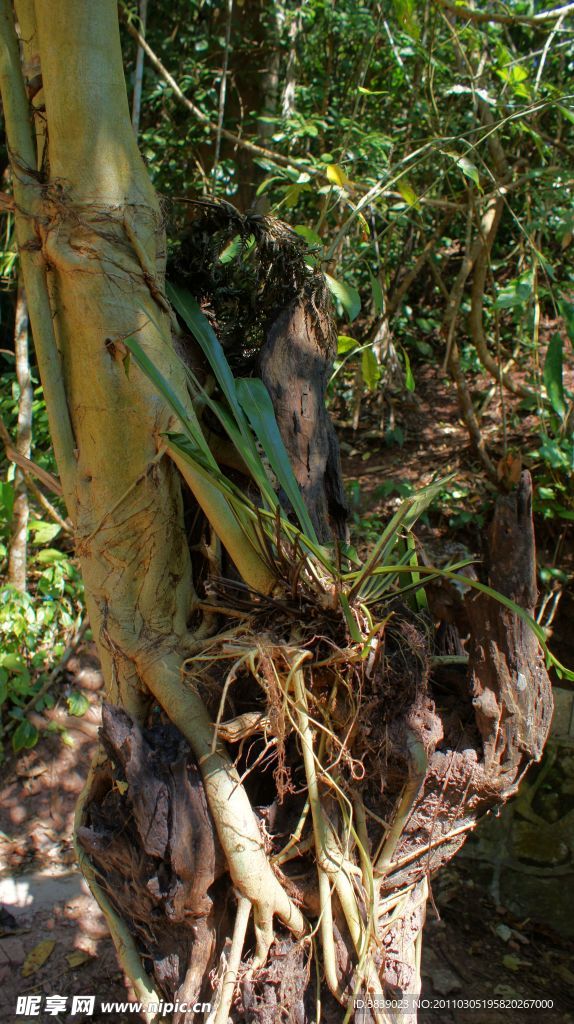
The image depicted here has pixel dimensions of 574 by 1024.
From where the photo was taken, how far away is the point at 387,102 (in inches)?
188

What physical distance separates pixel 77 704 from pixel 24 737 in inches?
10.9

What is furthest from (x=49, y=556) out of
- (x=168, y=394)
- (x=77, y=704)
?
(x=168, y=394)

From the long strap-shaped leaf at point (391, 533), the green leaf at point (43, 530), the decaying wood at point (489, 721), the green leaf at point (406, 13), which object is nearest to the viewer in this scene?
the long strap-shaped leaf at point (391, 533)

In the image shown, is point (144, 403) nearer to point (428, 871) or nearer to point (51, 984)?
point (428, 871)

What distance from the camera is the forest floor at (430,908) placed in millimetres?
2352

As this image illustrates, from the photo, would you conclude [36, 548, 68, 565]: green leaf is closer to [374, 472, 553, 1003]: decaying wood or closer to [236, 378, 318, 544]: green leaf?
[236, 378, 318, 544]: green leaf

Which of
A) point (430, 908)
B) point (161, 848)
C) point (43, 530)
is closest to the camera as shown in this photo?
point (161, 848)

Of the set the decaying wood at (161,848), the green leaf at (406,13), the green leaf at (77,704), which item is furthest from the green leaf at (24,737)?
the green leaf at (406,13)

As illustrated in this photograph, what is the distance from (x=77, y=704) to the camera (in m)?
3.51

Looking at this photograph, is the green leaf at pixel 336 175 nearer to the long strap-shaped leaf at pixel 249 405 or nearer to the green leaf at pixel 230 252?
the green leaf at pixel 230 252

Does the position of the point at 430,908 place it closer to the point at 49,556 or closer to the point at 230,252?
the point at 49,556

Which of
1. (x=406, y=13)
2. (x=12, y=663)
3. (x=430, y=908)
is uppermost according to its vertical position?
(x=406, y=13)

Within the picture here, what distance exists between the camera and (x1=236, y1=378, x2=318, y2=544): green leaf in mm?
1561

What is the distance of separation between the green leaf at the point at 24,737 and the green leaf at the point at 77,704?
20cm
